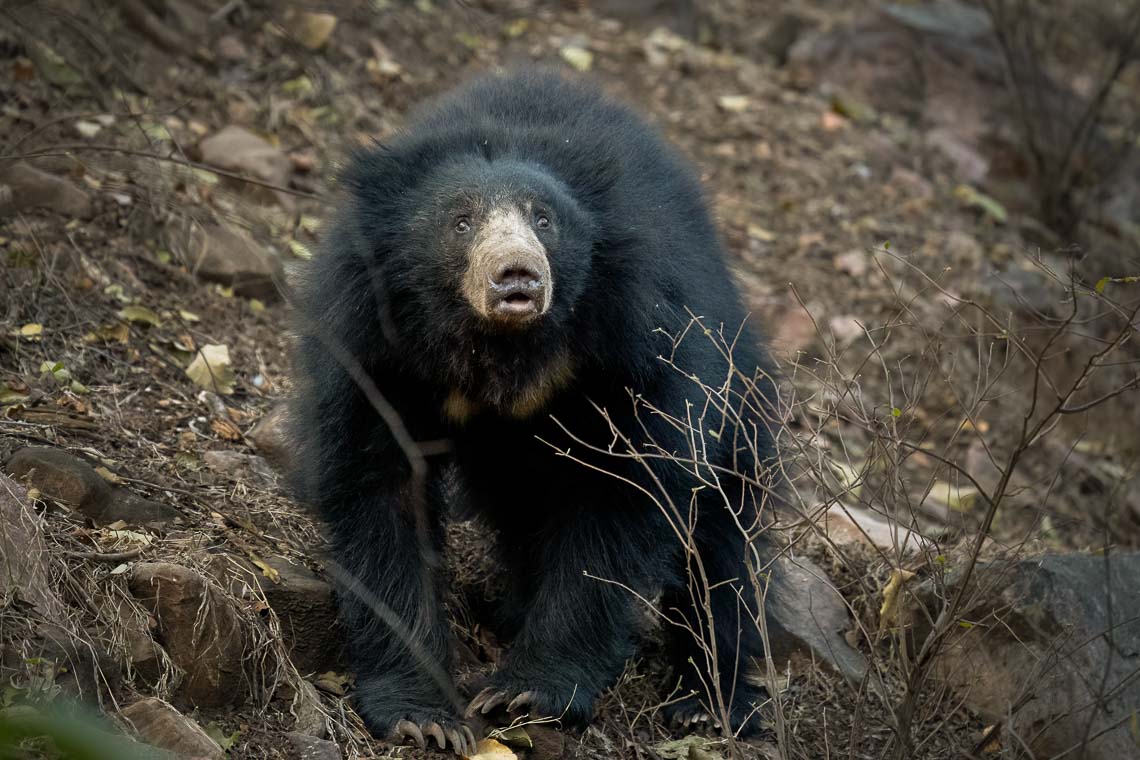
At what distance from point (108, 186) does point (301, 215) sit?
1105 millimetres

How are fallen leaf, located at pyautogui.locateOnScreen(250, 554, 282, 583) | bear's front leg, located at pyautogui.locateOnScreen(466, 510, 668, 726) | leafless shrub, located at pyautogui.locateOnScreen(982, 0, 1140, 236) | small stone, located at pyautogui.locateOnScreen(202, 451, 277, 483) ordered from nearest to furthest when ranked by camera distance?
fallen leaf, located at pyautogui.locateOnScreen(250, 554, 282, 583) < bear's front leg, located at pyautogui.locateOnScreen(466, 510, 668, 726) < small stone, located at pyautogui.locateOnScreen(202, 451, 277, 483) < leafless shrub, located at pyautogui.locateOnScreen(982, 0, 1140, 236)

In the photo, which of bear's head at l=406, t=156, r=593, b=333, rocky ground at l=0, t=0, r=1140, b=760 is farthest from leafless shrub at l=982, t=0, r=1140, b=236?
bear's head at l=406, t=156, r=593, b=333

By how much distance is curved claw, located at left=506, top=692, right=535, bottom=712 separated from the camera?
371 cm

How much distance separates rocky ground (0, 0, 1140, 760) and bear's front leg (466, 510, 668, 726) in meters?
0.15

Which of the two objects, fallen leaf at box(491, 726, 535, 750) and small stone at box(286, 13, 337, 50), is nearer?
fallen leaf at box(491, 726, 535, 750)

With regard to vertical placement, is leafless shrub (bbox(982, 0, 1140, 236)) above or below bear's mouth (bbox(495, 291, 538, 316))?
below

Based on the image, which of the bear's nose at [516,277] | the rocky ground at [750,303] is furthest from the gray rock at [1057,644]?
the bear's nose at [516,277]

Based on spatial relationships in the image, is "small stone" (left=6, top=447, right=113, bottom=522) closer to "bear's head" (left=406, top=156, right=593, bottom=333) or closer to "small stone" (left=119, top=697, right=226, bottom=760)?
"small stone" (left=119, top=697, right=226, bottom=760)

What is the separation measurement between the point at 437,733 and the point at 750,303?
2.65 metres

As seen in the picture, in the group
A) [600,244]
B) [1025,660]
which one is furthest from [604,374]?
[1025,660]

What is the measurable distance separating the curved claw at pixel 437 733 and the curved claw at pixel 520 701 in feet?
0.74

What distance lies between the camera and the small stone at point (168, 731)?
2908 millimetres

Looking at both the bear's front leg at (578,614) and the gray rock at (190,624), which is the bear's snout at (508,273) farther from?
the gray rock at (190,624)

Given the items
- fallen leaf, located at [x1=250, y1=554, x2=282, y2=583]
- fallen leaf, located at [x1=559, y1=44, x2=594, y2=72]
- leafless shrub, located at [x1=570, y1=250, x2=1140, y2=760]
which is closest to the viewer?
leafless shrub, located at [x1=570, y1=250, x2=1140, y2=760]
